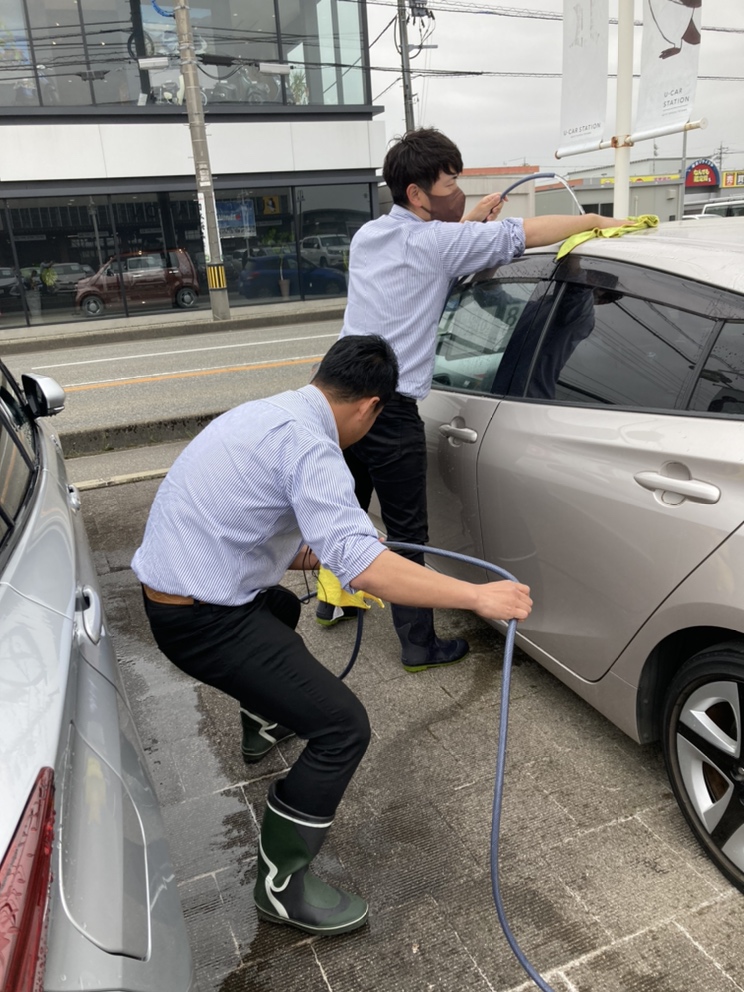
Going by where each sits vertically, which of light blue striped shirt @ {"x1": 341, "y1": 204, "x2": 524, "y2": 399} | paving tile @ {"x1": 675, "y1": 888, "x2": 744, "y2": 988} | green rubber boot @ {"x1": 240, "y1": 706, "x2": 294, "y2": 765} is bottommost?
paving tile @ {"x1": 675, "y1": 888, "x2": 744, "y2": 988}

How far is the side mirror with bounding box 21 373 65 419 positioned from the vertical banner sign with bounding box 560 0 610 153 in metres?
3.41

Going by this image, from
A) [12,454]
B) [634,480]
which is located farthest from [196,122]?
[634,480]

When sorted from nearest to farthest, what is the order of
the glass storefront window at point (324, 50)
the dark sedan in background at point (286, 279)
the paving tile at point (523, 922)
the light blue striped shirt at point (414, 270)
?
the paving tile at point (523, 922) < the light blue striped shirt at point (414, 270) < the glass storefront window at point (324, 50) < the dark sedan in background at point (286, 279)

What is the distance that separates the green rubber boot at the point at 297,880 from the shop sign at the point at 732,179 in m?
54.2

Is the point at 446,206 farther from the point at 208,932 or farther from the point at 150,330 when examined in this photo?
the point at 150,330

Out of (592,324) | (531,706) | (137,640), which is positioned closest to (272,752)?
(531,706)

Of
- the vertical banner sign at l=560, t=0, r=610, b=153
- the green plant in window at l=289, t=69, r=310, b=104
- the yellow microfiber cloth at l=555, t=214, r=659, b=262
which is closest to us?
the yellow microfiber cloth at l=555, t=214, r=659, b=262

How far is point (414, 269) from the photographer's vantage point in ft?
9.34

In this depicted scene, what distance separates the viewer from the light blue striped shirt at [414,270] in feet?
9.14

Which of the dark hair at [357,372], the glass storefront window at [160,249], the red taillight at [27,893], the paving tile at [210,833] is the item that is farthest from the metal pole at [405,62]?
the red taillight at [27,893]

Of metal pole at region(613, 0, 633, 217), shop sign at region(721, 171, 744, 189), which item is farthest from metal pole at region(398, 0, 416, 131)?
shop sign at region(721, 171, 744, 189)

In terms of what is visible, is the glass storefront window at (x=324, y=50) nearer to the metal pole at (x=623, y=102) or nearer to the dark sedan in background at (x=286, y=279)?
the dark sedan in background at (x=286, y=279)

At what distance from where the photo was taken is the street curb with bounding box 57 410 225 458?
271 inches

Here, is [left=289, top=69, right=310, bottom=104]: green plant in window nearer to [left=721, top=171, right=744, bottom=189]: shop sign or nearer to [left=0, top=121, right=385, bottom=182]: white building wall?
[left=0, top=121, right=385, bottom=182]: white building wall
